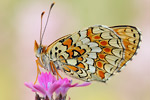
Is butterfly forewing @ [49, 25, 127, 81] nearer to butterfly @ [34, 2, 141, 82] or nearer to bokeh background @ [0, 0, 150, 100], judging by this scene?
butterfly @ [34, 2, 141, 82]

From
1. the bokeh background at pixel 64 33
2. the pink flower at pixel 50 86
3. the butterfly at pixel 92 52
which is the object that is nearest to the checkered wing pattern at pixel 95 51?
the butterfly at pixel 92 52

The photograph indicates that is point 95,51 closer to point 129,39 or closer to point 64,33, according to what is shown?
point 129,39

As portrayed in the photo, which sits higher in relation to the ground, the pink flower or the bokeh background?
the bokeh background

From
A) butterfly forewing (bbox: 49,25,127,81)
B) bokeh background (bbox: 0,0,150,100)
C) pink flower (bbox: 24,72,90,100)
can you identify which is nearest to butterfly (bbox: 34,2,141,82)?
butterfly forewing (bbox: 49,25,127,81)

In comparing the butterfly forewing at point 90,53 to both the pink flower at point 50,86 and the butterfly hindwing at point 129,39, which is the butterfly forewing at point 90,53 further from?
the pink flower at point 50,86

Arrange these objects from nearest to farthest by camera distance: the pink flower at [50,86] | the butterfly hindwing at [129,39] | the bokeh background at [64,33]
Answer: the pink flower at [50,86] < the butterfly hindwing at [129,39] < the bokeh background at [64,33]

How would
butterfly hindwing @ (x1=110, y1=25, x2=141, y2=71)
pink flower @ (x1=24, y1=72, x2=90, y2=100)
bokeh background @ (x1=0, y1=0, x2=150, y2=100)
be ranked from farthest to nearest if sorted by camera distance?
bokeh background @ (x1=0, y1=0, x2=150, y2=100)
butterfly hindwing @ (x1=110, y1=25, x2=141, y2=71)
pink flower @ (x1=24, y1=72, x2=90, y2=100)

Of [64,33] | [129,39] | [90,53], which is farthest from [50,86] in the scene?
[64,33]
